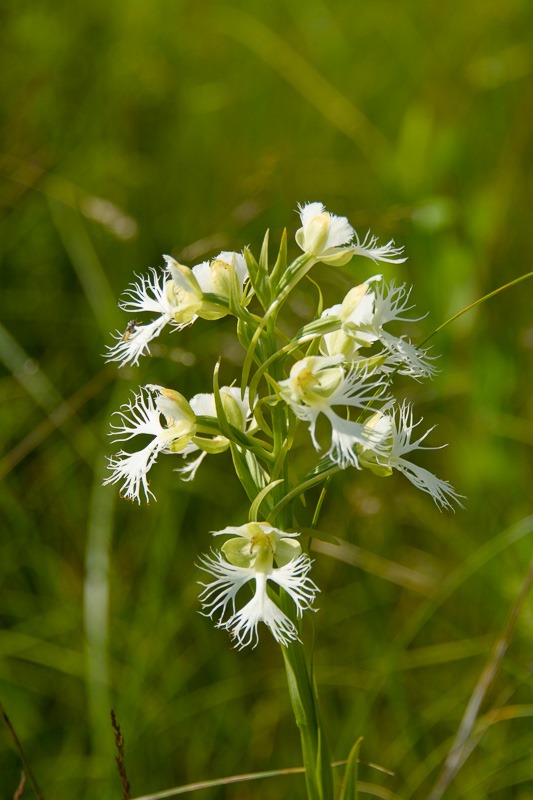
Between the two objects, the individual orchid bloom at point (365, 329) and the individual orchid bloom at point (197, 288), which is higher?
the individual orchid bloom at point (197, 288)

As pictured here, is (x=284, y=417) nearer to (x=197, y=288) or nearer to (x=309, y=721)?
(x=197, y=288)

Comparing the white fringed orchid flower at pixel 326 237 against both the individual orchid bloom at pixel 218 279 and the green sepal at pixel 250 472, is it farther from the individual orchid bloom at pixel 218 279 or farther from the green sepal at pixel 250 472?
the green sepal at pixel 250 472

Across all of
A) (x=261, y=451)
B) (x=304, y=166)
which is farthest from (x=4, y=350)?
(x=304, y=166)

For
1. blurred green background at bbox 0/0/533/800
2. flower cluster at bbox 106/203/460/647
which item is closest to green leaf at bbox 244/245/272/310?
flower cluster at bbox 106/203/460/647

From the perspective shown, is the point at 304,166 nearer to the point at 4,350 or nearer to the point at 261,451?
the point at 4,350

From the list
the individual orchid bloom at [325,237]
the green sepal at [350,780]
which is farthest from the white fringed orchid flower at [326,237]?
the green sepal at [350,780]

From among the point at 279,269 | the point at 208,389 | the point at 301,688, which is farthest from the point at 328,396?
A: the point at 208,389
